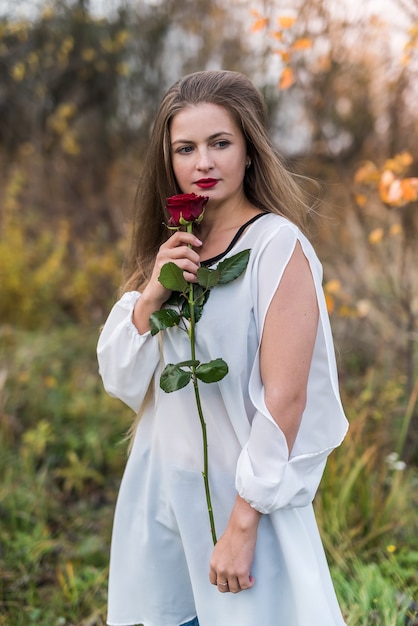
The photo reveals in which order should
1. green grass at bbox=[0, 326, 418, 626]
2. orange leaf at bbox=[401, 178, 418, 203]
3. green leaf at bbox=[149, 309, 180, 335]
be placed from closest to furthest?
green leaf at bbox=[149, 309, 180, 335]
green grass at bbox=[0, 326, 418, 626]
orange leaf at bbox=[401, 178, 418, 203]

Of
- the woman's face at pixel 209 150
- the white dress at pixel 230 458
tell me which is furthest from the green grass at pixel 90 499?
the woman's face at pixel 209 150

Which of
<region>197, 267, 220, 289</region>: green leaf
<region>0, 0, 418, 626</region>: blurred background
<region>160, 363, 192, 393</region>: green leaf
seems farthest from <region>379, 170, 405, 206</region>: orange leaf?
<region>160, 363, 192, 393</region>: green leaf

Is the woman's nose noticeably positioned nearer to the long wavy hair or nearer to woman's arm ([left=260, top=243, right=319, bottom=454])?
the long wavy hair

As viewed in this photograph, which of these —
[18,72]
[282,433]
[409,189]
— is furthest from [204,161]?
[18,72]

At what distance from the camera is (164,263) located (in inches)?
59.2

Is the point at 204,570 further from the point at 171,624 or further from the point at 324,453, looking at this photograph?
the point at 324,453

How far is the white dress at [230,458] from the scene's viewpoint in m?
1.44

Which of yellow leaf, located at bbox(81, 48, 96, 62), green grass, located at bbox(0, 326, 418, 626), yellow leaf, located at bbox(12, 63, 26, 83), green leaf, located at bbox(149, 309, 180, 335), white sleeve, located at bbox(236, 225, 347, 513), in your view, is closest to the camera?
white sleeve, located at bbox(236, 225, 347, 513)

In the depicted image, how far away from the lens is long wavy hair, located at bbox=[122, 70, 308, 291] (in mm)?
1578

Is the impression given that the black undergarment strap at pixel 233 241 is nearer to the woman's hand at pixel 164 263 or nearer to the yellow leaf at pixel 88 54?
the woman's hand at pixel 164 263

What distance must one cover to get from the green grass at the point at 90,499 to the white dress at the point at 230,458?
800 millimetres

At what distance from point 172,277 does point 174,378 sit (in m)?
0.22

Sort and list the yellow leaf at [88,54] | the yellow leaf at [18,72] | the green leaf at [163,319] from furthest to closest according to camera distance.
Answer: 1. the yellow leaf at [88,54]
2. the yellow leaf at [18,72]
3. the green leaf at [163,319]

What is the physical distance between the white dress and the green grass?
0.80 metres
